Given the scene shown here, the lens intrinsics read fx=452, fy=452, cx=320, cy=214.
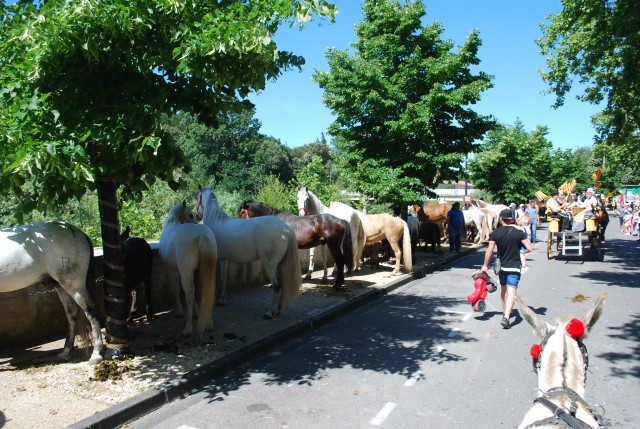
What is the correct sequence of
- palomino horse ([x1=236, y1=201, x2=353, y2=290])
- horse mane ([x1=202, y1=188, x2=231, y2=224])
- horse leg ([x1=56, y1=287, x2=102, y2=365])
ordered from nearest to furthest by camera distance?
horse leg ([x1=56, y1=287, x2=102, y2=365]) < horse mane ([x1=202, y1=188, x2=231, y2=224]) < palomino horse ([x1=236, y1=201, x2=353, y2=290])

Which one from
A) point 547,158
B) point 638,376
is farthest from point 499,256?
point 547,158

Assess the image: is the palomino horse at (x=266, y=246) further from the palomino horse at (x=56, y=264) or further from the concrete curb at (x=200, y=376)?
the palomino horse at (x=56, y=264)

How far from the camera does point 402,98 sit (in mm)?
13539

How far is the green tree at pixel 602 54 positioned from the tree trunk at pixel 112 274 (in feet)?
33.0

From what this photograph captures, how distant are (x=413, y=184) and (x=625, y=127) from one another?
23.8ft

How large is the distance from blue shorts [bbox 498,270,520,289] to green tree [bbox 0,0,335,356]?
4868 mm

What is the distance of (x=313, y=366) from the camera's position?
18.7ft

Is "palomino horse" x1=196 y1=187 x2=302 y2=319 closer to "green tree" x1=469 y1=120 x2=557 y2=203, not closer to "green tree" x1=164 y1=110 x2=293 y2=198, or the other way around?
"green tree" x1=469 y1=120 x2=557 y2=203

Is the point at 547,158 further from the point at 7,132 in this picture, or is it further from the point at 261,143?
the point at 7,132

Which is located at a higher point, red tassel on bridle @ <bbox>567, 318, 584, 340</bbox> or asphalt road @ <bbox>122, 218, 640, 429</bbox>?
red tassel on bridle @ <bbox>567, 318, 584, 340</bbox>

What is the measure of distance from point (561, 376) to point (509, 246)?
5197 mm

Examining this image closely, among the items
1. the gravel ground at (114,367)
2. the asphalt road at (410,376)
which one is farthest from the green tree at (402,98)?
the gravel ground at (114,367)

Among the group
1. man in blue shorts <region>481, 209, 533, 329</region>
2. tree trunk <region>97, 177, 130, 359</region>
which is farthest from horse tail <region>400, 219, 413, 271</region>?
tree trunk <region>97, 177, 130, 359</region>

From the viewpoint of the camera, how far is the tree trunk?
5496mm
